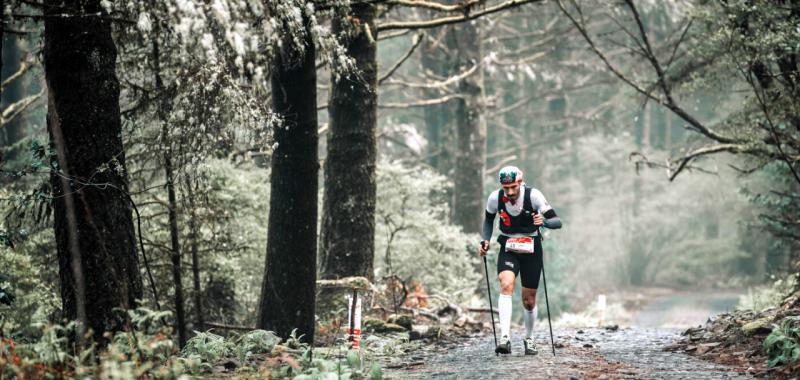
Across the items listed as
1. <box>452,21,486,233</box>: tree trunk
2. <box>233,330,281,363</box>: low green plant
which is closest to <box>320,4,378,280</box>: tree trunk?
→ <box>233,330,281,363</box>: low green plant

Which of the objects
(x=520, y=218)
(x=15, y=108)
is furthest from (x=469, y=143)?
(x=520, y=218)

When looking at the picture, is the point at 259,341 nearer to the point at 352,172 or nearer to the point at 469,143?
the point at 352,172

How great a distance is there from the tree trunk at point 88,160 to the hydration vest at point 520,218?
4.40 metres

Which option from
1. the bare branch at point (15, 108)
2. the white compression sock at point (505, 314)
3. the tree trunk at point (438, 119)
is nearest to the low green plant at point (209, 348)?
the white compression sock at point (505, 314)

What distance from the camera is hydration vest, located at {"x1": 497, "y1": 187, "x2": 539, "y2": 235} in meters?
9.73

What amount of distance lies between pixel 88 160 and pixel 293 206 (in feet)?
9.46

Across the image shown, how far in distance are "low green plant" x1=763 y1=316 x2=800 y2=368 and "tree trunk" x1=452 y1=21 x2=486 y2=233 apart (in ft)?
48.0

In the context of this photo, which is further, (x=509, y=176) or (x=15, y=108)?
(x=15, y=108)

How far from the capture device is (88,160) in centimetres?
714

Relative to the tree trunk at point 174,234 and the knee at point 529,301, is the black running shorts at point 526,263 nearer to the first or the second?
the knee at point 529,301

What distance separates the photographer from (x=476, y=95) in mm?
22641

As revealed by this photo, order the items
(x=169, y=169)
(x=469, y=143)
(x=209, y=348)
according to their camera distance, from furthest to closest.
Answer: (x=469, y=143), (x=169, y=169), (x=209, y=348)

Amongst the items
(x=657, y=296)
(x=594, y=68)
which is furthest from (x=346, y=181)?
(x=657, y=296)

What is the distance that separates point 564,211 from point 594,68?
48.7ft
